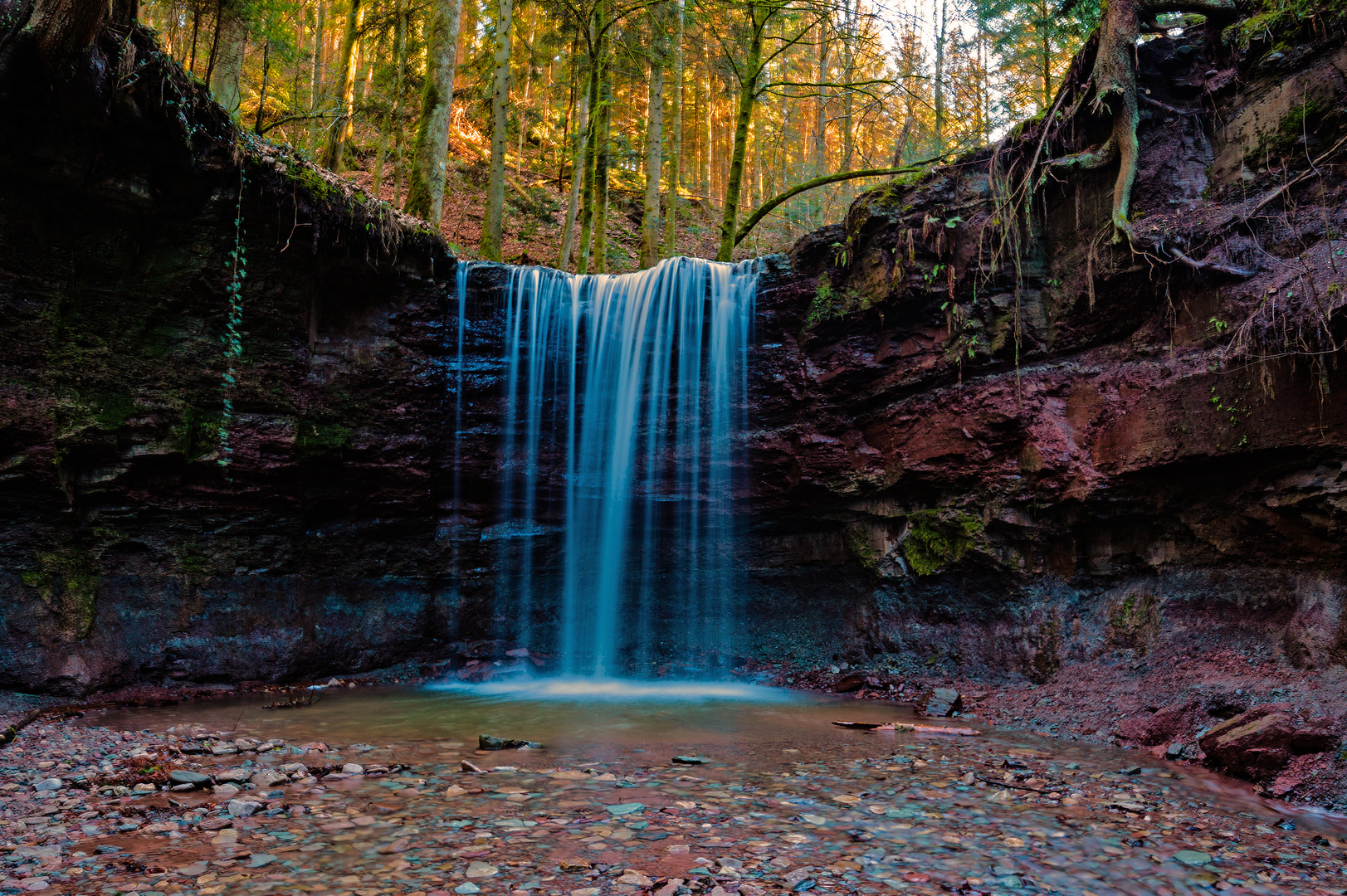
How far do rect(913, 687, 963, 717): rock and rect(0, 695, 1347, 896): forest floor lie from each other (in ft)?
5.83

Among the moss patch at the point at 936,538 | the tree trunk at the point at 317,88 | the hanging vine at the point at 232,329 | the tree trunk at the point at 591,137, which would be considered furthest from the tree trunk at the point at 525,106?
the moss patch at the point at 936,538

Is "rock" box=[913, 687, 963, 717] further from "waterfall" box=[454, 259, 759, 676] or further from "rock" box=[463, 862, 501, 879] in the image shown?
"rock" box=[463, 862, 501, 879]

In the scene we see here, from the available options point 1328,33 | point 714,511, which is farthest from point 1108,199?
point 714,511

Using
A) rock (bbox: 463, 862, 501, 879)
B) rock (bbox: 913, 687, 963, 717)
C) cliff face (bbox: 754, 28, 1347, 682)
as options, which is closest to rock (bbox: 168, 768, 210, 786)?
rock (bbox: 463, 862, 501, 879)

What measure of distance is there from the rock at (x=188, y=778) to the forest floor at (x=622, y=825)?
2 centimetres

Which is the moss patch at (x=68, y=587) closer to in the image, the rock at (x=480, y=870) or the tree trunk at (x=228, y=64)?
the tree trunk at (x=228, y=64)

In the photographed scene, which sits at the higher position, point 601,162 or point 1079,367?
point 601,162

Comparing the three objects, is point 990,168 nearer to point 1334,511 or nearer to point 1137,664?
point 1334,511

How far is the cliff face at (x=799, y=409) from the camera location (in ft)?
20.4

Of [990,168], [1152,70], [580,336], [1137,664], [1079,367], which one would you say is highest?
[1152,70]

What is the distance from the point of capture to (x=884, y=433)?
879 centimetres

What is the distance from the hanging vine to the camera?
7.60 metres

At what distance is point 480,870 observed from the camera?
3.02 m

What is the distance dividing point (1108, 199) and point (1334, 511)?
370cm
